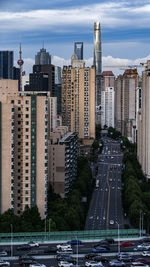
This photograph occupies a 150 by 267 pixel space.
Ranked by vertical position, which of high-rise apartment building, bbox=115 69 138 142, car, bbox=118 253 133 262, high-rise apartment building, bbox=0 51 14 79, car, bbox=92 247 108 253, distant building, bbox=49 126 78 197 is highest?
high-rise apartment building, bbox=0 51 14 79

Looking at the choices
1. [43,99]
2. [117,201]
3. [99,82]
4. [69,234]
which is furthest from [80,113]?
[99,82]

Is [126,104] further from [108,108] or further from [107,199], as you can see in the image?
[107,199]

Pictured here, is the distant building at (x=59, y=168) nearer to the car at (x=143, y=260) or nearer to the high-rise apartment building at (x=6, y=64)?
the car at (x=143, y=260)

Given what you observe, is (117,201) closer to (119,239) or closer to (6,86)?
(6,86)

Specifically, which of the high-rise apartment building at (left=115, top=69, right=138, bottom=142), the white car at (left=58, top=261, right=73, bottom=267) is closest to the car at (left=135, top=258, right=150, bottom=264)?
the white car at (left=58, top=261, right=73, bottom=267)

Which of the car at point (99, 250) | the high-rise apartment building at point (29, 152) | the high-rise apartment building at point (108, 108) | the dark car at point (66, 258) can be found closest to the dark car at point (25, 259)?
the dark car at point (66, 258)

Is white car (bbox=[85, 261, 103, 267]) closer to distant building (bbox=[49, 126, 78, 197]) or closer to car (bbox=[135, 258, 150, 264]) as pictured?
car (bbox=[135, 258, 150, 264])

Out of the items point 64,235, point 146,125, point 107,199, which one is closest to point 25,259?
point 64,235
